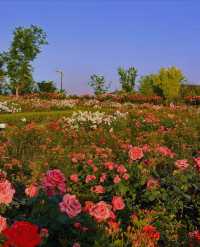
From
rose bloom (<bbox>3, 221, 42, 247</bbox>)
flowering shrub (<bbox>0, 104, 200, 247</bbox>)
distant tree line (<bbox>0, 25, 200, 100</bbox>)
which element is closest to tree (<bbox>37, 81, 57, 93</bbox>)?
distant tree line (<bbox>0, 25, 200, 100</bbox>)

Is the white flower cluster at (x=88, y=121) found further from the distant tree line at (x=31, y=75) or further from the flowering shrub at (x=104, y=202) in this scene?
the distant tree line at (x=31, y=75)

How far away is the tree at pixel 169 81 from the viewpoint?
130ft

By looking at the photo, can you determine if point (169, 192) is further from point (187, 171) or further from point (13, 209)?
point (13, 209)

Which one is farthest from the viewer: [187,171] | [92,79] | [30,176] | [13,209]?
[92,79]

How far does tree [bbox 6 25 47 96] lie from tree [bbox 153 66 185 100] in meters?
9.31

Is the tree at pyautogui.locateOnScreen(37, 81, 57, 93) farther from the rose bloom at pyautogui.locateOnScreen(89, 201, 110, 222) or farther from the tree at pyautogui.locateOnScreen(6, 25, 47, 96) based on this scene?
the rose bloom at pyautogui.locateOnScreen(89, 201, 110, 222)

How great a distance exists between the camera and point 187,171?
16.9 ft

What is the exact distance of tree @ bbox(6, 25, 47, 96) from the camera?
37.3 metres

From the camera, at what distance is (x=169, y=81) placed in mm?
39750

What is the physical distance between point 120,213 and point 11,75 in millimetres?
34651

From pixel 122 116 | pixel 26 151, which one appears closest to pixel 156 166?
pixel 26 151

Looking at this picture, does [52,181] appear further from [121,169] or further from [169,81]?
[169,81]

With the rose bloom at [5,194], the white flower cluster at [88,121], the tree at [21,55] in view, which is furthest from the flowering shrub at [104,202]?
the tree at [21,55]

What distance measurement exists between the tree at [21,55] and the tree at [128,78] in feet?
27.0
